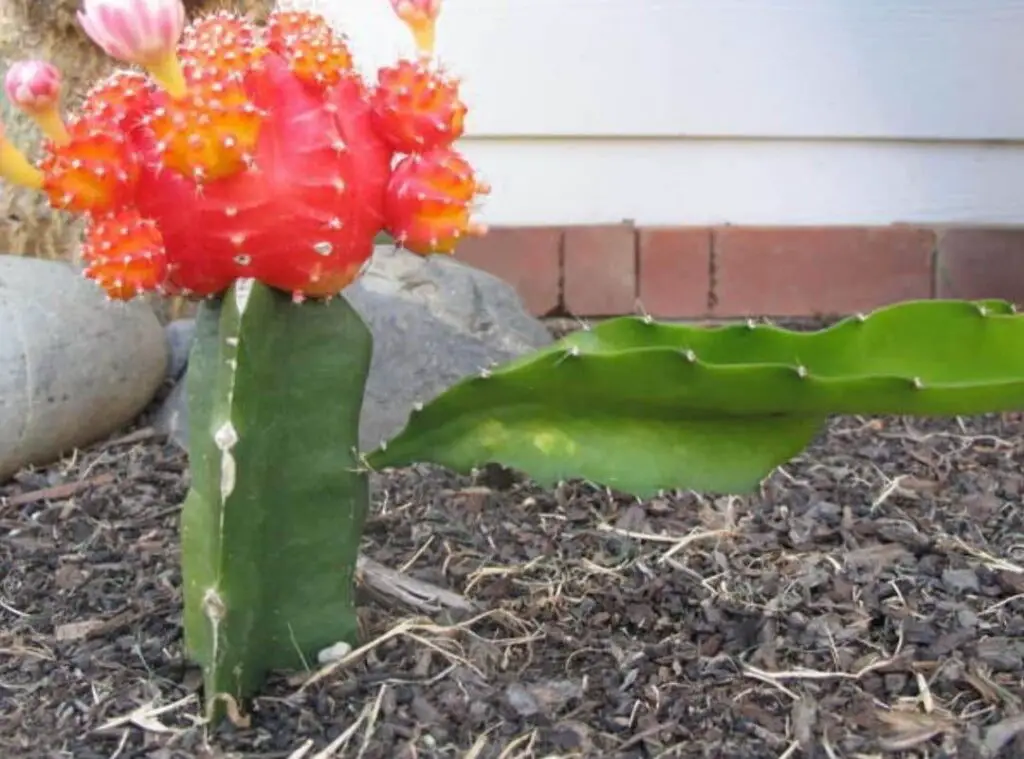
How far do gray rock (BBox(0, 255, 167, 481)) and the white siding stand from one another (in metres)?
0.66

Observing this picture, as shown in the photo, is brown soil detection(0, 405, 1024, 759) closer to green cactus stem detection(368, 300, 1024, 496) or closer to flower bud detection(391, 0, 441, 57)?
green cactus stem detection(368, 300, 1024, 496)

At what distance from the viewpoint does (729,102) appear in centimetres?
229

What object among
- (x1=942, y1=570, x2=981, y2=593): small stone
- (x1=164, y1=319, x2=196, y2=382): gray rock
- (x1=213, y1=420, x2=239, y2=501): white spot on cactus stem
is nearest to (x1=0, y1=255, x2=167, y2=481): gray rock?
(x1=164, y1=319, x2=196, y2=382): gray rock

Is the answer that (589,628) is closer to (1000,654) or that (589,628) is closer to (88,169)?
(1000,654)

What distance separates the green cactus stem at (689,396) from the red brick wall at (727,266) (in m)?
1.24

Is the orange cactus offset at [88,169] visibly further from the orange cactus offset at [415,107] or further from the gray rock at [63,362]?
the gray rock at [63,362]

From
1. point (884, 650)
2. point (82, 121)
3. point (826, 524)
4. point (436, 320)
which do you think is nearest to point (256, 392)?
point (82, 121)

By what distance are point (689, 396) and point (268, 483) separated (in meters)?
0.31

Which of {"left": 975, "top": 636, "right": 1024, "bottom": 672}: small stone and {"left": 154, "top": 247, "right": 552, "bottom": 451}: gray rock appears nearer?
{"left": 975, "top": 636, "right": 1024, "bottom": 672}: small stone

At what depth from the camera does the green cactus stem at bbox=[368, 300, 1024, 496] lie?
938 mm

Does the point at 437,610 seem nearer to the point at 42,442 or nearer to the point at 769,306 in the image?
the point at 42,442

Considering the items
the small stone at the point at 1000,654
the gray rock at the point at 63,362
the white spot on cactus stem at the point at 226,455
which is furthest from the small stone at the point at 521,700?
the gray rock at the point at 63,362

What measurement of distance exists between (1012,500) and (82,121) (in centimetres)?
120

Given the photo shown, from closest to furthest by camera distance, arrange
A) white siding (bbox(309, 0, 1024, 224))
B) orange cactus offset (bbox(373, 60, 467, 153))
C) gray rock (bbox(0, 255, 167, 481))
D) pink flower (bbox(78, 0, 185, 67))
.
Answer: pink flower (bbox(78, 0, 185, 67)) < orange cactus offset (bbox(373, 60, 467, 153)) < gray rock (bbox(0, 255, 167, 481)) < white siding (bbox(309, 0, 1024, 224))
